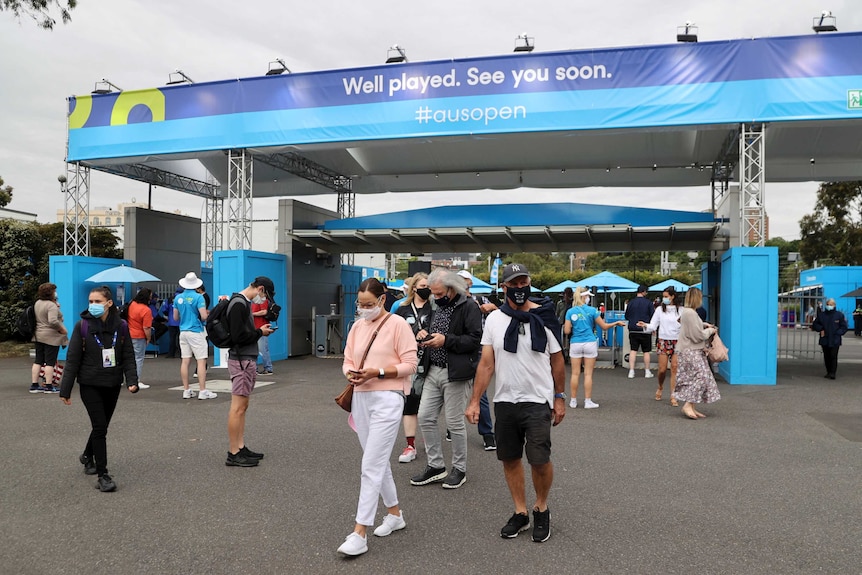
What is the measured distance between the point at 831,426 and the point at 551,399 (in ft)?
18.9

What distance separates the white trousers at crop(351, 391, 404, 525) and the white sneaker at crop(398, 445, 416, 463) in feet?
6.13

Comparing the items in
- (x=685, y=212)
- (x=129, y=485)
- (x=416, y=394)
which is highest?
(x=685, y=212)

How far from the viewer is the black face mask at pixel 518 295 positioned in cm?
427

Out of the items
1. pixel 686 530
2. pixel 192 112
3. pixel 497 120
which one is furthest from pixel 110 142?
pixel 686 530

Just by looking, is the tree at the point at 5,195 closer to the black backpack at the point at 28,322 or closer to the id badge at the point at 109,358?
the black backpack at the point at 28,322

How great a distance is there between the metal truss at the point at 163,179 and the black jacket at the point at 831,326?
17166 mm

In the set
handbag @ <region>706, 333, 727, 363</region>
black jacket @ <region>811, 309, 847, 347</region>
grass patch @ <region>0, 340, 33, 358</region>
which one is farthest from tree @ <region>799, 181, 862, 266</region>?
grass patch @ <region>0, 340, 33, 358</region>

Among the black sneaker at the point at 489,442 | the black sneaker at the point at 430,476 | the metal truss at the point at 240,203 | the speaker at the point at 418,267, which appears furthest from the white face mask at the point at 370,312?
the metal truss at the point at 240,203

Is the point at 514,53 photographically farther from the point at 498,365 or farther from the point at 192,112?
the point at 498,365

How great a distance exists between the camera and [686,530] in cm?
437

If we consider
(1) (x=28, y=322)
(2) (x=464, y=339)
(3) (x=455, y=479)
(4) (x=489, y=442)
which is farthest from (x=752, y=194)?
(1) (x=28, y=322)

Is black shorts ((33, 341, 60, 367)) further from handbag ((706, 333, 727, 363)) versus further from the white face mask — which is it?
handbag ((706, 333, 727, 363))

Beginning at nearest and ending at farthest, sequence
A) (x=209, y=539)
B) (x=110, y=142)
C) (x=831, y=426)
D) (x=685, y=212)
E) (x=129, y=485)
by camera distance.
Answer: (x=209, y=539) → (x=129, y=485) → (x=831, y=426) → (x=685, y=212) → (x=110, y=142)

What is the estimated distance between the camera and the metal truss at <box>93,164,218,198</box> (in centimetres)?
1735
